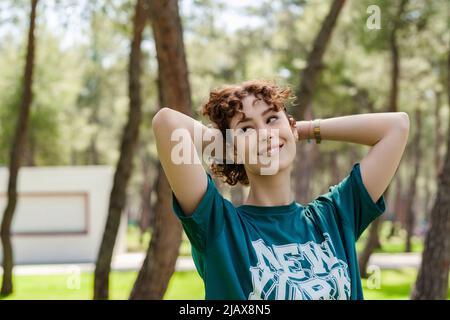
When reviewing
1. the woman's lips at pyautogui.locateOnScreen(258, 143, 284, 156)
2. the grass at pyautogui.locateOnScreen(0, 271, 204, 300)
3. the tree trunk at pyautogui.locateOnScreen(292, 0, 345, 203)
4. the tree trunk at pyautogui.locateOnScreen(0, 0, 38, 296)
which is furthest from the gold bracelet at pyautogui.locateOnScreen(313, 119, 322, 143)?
the tree trunk at pyautogui.locateOnScreen(0, 0, 38, 296)

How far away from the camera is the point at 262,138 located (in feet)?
6.87

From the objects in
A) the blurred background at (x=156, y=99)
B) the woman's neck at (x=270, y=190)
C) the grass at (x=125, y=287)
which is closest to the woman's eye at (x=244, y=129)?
the woman's neck at (x=270, y=190)

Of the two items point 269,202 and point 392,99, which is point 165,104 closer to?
point 269,202

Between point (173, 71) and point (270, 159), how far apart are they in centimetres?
383

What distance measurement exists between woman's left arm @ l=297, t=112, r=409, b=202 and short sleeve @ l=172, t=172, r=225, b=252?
20.7 inches

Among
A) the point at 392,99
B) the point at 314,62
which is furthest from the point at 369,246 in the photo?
the point at 314,62

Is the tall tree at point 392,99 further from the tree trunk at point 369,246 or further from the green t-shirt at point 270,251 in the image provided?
the green t-shirt at point 270,251

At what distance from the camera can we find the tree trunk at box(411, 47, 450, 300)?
6.86 m

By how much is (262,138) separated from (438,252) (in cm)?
526

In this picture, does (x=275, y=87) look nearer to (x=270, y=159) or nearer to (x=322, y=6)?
(x=270, y=159)

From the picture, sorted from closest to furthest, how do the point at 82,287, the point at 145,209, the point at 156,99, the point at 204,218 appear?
the point at 204,218
the point at 82,287
the point at 156,99
the point at 145,209

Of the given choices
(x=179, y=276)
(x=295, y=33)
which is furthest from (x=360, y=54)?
(x=179, y=276)

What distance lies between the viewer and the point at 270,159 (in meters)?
2.10

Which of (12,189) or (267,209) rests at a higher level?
(267,209)
